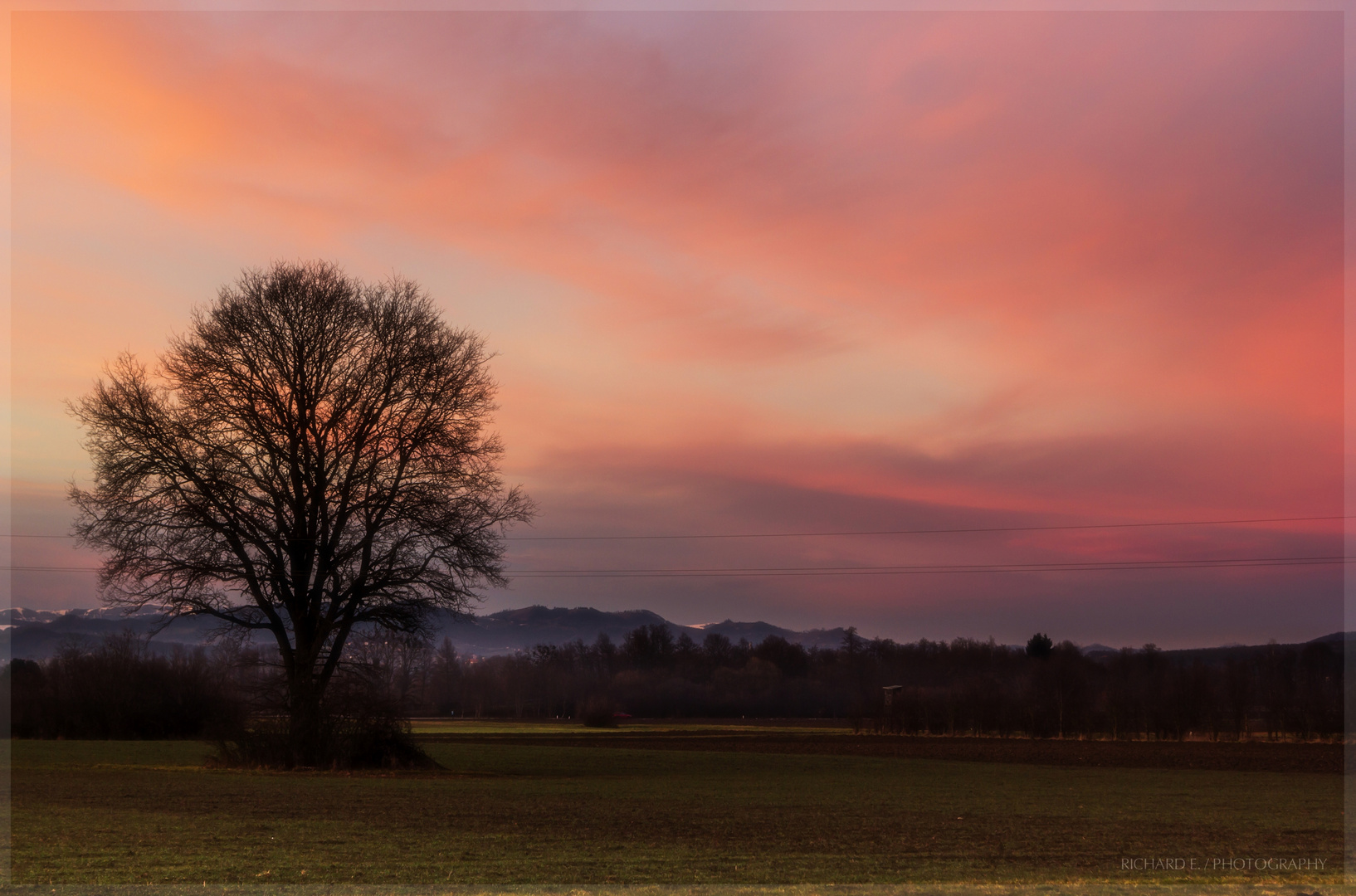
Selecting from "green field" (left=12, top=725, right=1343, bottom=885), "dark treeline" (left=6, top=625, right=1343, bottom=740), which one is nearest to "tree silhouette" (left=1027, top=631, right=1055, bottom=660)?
"dark treeline" (left=6, top=625, right=1343, bottom=740)

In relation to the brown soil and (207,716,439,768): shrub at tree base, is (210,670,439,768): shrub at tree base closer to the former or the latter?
(207,716,439,768): shrub at tree base

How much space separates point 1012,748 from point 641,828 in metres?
49.7

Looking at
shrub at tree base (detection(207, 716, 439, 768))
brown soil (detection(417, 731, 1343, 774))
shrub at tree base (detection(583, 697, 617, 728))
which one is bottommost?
shrub at tree base (detection(583, 697, 617, 728))

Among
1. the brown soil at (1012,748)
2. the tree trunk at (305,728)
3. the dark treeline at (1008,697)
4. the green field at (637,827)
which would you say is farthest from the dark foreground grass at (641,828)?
the brown soil at (1012,748)

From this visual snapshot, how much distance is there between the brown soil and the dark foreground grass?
13.5m

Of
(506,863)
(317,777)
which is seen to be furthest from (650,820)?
(317,777)

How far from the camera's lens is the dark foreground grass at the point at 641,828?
486 inches

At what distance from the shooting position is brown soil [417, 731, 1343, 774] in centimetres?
4831

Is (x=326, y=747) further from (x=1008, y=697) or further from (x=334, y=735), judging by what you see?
(x=1008, y=697)

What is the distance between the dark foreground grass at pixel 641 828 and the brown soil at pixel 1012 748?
44.3 ft

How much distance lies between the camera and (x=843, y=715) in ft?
438

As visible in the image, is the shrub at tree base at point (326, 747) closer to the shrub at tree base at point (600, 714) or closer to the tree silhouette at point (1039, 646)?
the shrub at tree base at point (600, 714)

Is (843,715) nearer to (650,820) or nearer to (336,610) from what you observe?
(336,610)

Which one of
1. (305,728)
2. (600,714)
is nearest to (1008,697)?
(600,714)
